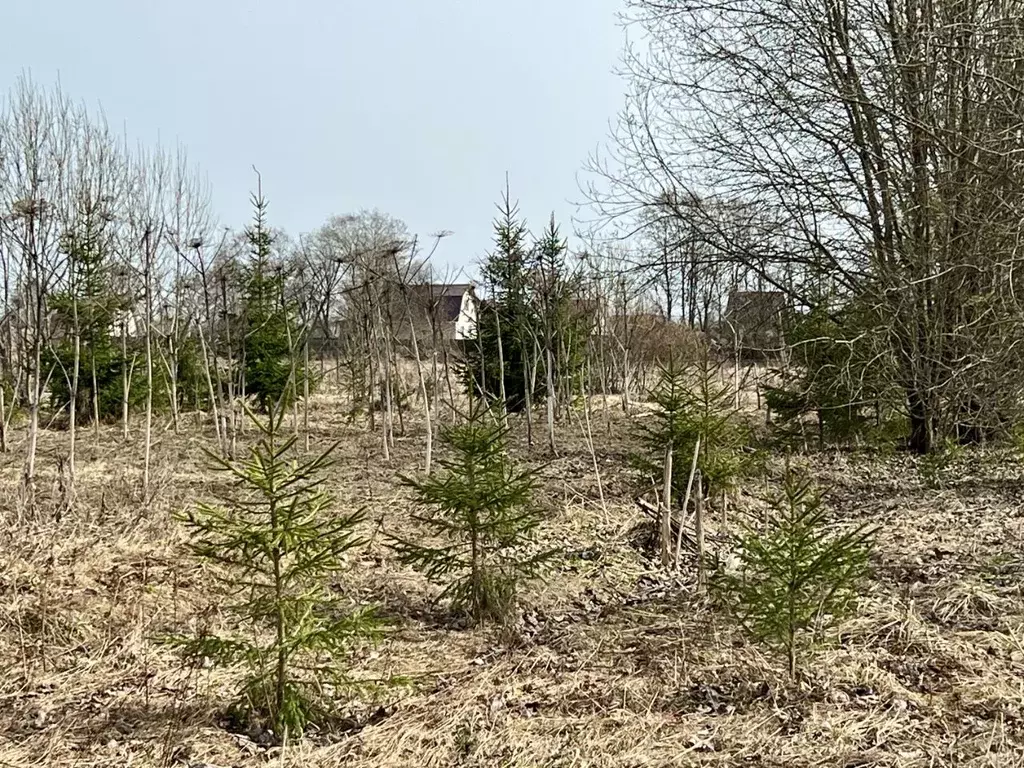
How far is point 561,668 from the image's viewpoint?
374cm

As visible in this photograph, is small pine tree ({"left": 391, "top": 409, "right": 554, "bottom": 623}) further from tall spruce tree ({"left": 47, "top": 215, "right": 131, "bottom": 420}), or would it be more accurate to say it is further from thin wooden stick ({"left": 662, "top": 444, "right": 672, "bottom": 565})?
tall spruce tree ({"left": 47, "top": 215, "right": 131, "bottom": 420})

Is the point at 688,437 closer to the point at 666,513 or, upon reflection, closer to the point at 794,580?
the point at 666,513

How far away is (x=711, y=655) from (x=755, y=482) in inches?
204

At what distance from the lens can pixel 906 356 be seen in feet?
27.4

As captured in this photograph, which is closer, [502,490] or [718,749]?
[718,749]

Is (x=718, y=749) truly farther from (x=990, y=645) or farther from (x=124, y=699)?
(x=124, y=699)

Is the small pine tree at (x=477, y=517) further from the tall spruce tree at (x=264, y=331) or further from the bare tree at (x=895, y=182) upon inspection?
the tall spruce tree at (x=264, y=331)

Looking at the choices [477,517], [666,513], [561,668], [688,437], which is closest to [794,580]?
[561,668]

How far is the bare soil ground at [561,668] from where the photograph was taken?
2926 millimetres

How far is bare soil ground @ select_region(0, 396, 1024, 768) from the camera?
293 cm

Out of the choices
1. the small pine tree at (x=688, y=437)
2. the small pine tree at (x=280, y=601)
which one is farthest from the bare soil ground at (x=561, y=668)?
the small pine tree at (x=688, y=437)

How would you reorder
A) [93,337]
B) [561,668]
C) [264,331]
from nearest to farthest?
[561,668], [93,337], [264,331]

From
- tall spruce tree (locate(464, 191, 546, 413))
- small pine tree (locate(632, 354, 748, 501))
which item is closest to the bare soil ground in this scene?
small pine tree (locate(632, 354, 748, 501))

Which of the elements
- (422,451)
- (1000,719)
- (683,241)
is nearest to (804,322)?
(683,241)
